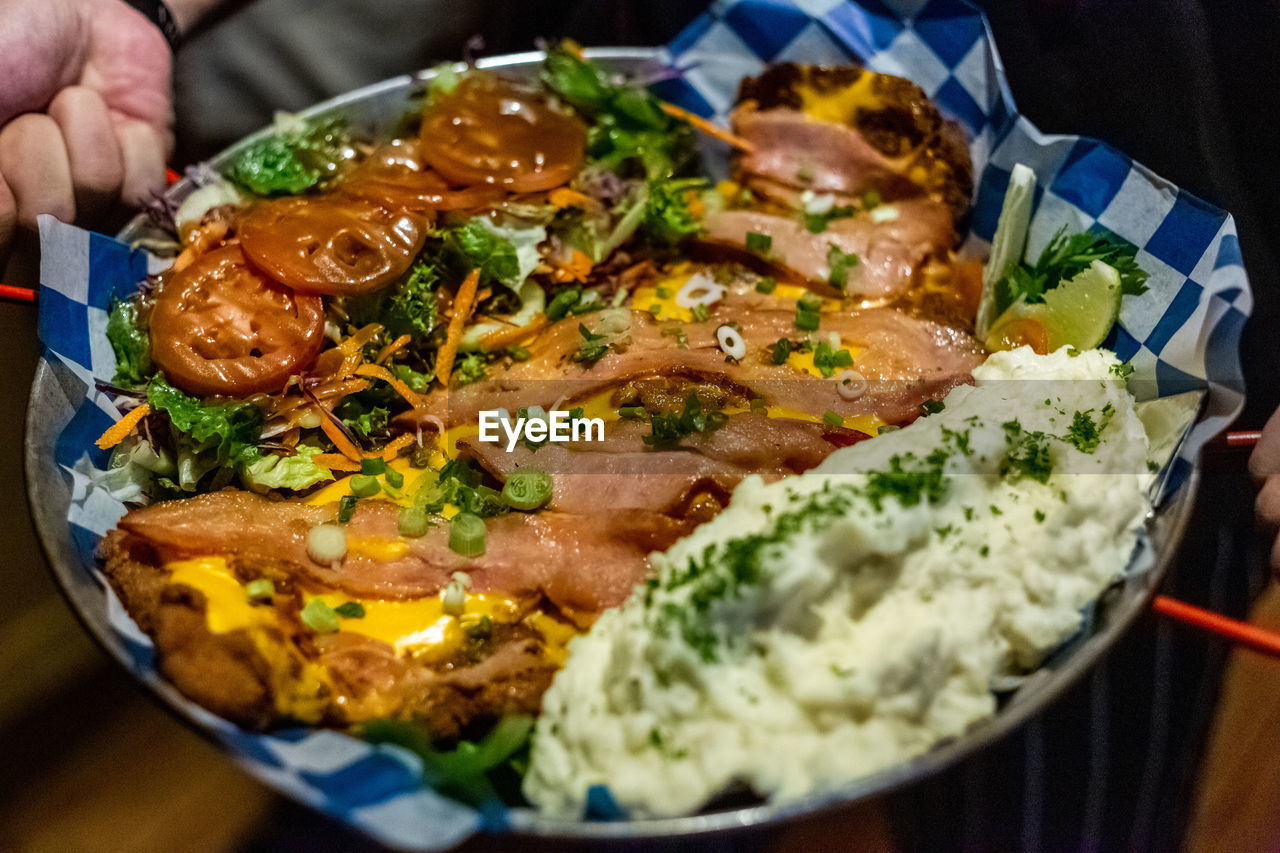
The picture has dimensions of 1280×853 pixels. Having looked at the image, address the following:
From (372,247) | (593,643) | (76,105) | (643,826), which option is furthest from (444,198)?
(643,826)

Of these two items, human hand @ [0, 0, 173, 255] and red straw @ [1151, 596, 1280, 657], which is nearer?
red straw @ [1151, 596, 1280, 657]

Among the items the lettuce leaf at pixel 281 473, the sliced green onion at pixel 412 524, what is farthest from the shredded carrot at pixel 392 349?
the sliced green onion at pixel 412 524

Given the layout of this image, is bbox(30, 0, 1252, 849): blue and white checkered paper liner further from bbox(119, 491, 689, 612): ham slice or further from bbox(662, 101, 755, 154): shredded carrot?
bbox(119, 491, 689, 612): ham slice

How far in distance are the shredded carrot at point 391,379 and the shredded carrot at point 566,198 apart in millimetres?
888

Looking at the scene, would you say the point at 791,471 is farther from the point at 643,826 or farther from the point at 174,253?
the point at 174,253

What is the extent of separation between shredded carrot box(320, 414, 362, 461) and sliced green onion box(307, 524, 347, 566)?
33 centimetres

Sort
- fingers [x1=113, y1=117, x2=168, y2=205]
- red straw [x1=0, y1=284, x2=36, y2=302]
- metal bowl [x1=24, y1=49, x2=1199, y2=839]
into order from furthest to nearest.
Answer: fingers [x1=113, y1=117, x2=168, y2=205] → red straw [x1=0, y1=284, x2=36, y2=302] → metal bowl [x1=24, y1=49, x2=1199, y2=839]

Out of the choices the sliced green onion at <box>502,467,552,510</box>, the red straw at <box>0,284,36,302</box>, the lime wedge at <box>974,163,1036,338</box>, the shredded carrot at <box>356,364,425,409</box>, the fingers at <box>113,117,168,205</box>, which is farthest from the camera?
the fingers at <box>113,117,168,205</box>

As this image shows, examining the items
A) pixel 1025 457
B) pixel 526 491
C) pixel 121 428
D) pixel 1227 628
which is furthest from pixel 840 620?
pixel 121 428

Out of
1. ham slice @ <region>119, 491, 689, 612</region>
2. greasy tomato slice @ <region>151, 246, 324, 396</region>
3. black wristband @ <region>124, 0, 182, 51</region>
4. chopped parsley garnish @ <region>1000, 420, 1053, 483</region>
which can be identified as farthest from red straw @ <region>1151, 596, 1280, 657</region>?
black wristband @ <region>124, 0, 182, 51</region>

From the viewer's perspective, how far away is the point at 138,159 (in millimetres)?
3066

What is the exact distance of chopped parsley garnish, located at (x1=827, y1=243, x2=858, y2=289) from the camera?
2875 millimetres

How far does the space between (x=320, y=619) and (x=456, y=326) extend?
107cm

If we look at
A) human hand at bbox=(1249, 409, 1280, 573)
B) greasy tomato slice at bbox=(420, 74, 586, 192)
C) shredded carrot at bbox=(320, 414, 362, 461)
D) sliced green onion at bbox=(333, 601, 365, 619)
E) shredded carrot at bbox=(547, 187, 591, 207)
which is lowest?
sliced green onion at bbox=(333, 601, 365, 619)
